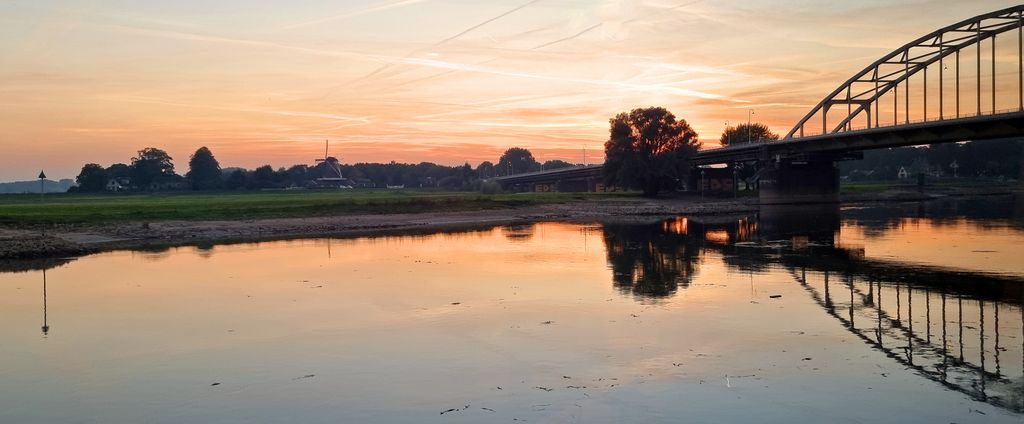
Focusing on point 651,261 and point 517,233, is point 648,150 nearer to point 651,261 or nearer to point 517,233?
point 517,233

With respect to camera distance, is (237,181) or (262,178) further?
(262,178)

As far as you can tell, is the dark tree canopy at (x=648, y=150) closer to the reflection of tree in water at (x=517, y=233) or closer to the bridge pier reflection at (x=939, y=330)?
the reflection of tree in water at (x=517, y=233)

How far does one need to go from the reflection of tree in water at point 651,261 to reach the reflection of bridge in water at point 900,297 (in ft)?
0.14

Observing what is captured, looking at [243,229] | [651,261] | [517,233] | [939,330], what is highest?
[243,229]

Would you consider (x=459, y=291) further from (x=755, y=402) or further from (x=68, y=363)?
(x=755, y=402)

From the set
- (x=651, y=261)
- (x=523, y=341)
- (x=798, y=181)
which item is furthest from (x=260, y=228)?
(x=798, y=181)

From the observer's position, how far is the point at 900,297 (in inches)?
894

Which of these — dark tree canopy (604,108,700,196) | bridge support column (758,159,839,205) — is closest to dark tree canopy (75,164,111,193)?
dark tree canopy (604,108,700,196)

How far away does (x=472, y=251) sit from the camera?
136ft

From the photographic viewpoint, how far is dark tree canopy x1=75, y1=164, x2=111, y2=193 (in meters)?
165

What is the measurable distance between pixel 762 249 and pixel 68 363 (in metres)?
Result: 33.2

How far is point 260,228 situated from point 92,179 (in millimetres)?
129304

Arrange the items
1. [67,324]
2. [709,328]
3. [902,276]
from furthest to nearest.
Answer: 1. [902,276]
2. [67,324]
3. [709,328]

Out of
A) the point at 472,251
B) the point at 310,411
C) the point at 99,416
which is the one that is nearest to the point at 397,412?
the point at 310,411
